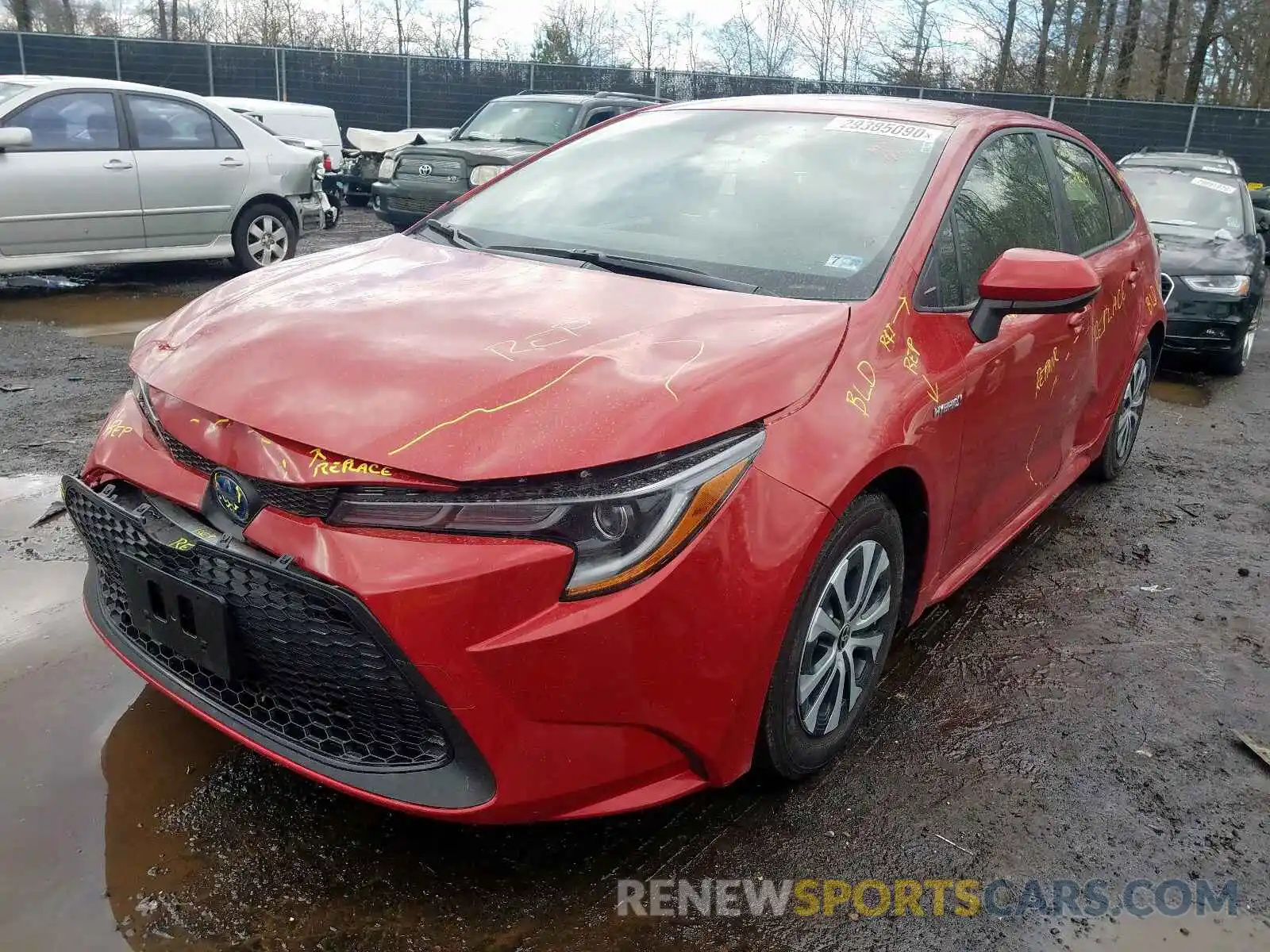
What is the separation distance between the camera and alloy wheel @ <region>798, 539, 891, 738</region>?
229 centimetres

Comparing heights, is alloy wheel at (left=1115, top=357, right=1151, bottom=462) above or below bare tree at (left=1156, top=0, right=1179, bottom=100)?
below

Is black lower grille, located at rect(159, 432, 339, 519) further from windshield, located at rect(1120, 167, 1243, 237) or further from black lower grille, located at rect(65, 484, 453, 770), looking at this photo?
windshield, located at rect(1120, 167, 1243, 237)

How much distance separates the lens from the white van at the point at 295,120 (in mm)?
14391

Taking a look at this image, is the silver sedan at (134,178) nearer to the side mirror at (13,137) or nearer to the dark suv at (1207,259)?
the side mirror at (13,137)

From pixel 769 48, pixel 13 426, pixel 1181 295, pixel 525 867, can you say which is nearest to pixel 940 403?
pixel 525 867

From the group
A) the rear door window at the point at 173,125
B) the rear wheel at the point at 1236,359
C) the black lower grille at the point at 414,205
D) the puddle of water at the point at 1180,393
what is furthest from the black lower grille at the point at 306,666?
the black lower grille at the point at 414,205

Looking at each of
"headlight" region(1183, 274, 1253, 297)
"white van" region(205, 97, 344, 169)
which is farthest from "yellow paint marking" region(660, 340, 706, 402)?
"white van" region(205, 97, 344, 169)

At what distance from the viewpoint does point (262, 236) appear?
888cm

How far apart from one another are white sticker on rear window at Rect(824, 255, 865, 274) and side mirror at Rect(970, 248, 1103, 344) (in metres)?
0.36

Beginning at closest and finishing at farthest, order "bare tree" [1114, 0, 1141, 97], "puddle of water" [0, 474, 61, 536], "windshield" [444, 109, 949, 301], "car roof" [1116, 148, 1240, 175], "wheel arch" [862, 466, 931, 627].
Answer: "wheel arch" [862, 466, 931, 627] < "windshield" [444, 109, 949, 301] < "puddle of water" [0, 474, 61, 536] < "car roof" [1116, 148, 1240, 175] < "bare tree" [1114, 0, 1141, 97]

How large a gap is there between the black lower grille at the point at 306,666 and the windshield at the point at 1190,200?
7998 mm

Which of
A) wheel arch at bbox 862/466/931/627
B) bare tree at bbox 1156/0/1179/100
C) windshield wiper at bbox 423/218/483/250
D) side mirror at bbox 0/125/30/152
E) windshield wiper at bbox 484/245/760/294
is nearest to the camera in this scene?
wheel arch at bbox 862/466/931/627

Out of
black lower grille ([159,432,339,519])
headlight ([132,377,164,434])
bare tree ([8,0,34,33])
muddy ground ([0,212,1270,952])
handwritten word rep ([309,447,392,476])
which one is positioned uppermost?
bare tree ([8,0,34,33])

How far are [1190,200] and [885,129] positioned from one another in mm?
6851
